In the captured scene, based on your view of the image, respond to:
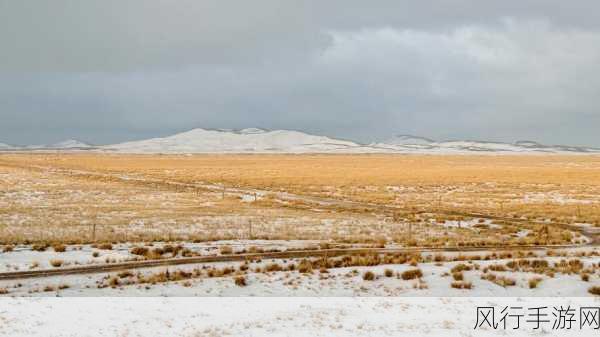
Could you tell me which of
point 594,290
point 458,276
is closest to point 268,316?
point 458,276

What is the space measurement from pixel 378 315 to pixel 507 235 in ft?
60.4

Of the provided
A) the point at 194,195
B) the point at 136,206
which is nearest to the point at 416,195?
the point at 194,195

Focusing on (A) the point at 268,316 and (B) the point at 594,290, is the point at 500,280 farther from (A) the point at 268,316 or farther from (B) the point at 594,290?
(A) the point at 268,316

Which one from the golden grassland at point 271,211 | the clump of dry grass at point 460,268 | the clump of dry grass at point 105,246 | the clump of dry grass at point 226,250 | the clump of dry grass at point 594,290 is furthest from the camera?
the golden grassland at point 271,211

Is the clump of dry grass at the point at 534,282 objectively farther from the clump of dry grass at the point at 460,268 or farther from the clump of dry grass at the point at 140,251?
the clump of dry grass at the point at 140,251

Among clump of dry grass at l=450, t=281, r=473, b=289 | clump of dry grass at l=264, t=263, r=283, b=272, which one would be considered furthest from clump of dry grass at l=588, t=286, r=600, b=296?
clump of dry grass at l=264, t=263, r=283, b=272

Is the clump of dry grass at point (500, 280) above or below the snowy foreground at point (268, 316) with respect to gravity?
above

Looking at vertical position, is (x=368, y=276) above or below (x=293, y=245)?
above

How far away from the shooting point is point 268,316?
1357 cm

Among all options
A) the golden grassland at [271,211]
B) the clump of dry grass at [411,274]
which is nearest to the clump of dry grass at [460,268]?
the clump of dry grass at [411,274]

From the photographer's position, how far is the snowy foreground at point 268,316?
1252 centimetres

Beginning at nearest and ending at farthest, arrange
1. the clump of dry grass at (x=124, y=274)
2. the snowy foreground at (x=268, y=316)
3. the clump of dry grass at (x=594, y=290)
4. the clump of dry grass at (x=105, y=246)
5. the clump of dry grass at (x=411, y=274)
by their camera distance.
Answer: the snowy foreground at (x=268, y=316)
the clump of dry grass at (x=594, y=290)
the clump of dry grass at (x=411, y=274)
the clump of dry grass at (x=124, y=274)
the clump of dry grass at (x=105, y=246)

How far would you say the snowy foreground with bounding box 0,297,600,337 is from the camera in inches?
493

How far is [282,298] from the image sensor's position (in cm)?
1523
